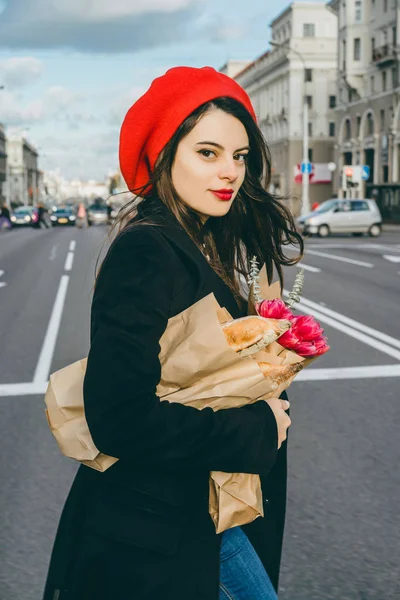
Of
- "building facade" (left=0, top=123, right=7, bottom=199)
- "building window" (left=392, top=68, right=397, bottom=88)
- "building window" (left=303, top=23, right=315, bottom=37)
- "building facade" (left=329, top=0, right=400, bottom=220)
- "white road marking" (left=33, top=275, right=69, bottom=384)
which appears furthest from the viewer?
"building facade" (left=0, top=123, right=7, bottom=199)

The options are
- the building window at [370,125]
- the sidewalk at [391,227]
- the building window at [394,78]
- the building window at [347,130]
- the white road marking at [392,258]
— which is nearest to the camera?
the white road marking at [392,258]

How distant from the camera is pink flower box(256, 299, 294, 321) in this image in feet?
6.06

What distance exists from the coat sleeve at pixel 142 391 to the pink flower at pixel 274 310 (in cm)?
21

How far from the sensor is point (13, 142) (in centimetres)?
19650

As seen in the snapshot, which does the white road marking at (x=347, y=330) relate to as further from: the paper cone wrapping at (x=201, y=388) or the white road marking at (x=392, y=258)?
the white road marking at (x=392, y=258)

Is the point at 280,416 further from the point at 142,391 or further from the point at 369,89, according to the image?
the point at 369,89

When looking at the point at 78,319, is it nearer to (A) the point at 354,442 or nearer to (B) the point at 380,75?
(A) the point at 354,442

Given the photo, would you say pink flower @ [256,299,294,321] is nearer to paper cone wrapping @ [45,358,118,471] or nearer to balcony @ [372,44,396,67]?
paper cone wrapping @ [45,358,118,471]

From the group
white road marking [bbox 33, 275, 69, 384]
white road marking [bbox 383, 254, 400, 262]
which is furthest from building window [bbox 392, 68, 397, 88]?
white road marking [bbox 33, 275, 69, 384]

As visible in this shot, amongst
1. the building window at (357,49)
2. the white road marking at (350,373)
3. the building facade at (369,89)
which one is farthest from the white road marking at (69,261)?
the building window at (357,49)

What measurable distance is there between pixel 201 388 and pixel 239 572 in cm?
42

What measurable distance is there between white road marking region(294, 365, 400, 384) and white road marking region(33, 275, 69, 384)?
2.30 meters

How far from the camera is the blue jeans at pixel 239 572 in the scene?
1865mm

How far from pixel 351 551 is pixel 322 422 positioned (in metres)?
2.29
